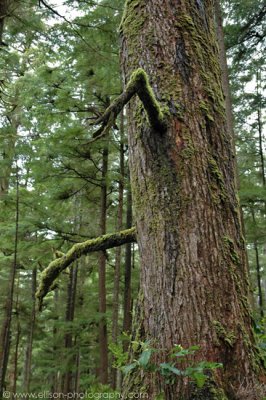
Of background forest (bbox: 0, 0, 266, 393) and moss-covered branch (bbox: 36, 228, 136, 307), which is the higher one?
background forest (bbox: 0, 0, 266, 393)

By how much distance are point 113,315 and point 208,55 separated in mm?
6986

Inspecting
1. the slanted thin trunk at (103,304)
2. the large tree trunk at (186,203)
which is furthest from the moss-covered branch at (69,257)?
the slanted thin trunk at (103,304)

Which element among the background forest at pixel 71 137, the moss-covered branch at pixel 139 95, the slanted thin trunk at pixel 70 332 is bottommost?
the slanted thin trunk at pixel 70 332

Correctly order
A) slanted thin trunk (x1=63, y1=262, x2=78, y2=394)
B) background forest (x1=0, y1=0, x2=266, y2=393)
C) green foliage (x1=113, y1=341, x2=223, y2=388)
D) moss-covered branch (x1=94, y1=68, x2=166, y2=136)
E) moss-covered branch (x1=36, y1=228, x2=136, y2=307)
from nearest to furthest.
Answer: green foliage (x1=113, y1=341, x2=223, y2=388)
moss-covered branch (x1=94, y1=68, x2=166, y2=136)
moss-covered branch (x1=36, y1=228, x2=136, y2=307)
background forest (x1=0, y1=0, x2=266, y2=393)
slanted thin trunk (x1=63, y1=262, x2=78, y2=394)

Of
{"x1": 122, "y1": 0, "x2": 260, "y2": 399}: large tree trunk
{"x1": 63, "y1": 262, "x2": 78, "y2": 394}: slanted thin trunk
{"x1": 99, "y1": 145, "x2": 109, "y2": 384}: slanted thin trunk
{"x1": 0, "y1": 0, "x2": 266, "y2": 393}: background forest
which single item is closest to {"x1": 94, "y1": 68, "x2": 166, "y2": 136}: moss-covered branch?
{"x1": 122, "y1": 0, "x2": 260, "y2": 399}: large tree trunk

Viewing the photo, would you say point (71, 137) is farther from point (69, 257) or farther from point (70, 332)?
point (70, 332)

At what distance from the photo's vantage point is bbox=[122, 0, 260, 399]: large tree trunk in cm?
205

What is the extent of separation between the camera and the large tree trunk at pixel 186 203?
6.73 ft

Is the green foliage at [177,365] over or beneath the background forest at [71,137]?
beneath

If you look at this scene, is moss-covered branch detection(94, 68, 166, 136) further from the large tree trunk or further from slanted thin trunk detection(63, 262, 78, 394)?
slanted thin trunk detection(63, 262, 78, 394)

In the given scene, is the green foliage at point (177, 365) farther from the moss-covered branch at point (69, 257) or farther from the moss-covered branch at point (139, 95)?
the moss-covered branch at point (139, 95)

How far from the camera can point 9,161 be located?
954 cm

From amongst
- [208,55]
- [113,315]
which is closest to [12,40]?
[113,315]

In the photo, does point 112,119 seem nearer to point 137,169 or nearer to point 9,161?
point 137,169
